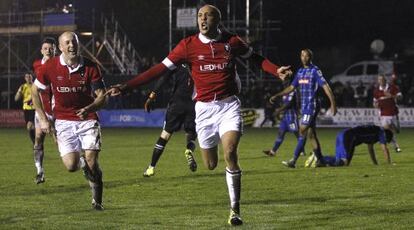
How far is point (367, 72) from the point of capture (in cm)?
4375

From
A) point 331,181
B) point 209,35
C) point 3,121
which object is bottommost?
point 3,121

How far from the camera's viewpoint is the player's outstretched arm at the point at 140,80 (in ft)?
29.3

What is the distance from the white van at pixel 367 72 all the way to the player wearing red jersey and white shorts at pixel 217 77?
3382 cm

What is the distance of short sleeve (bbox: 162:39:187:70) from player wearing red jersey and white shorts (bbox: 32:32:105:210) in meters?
1.05

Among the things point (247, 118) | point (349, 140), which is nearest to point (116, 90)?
point (349, 140)

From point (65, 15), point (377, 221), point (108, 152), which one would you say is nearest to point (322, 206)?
point (377, 221)

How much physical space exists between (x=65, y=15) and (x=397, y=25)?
2167 centimetres

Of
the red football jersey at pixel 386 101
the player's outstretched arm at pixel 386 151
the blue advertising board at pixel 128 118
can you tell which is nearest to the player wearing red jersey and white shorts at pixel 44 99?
the player's outstretched arm at pixel 386 151

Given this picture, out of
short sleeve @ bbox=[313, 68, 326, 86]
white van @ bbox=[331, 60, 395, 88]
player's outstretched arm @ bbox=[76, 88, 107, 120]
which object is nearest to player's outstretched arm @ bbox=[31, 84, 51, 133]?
player's outstretched arm @ bbox=[76, 88, 107, 120]

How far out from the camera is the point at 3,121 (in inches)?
1570

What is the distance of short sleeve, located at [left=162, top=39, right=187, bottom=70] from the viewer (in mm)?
9586

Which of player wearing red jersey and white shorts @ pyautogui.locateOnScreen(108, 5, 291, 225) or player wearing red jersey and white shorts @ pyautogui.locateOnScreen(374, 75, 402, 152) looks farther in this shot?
player wearing red jersey and white shorts @ pyautogui.locateOnScreen(374, 75, 402, 152)

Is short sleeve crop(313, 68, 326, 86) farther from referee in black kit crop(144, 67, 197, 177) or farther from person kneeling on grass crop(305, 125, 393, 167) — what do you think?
referee in black kit crop(144, 67, 197, 177)

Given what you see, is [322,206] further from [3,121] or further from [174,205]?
[3,121]
